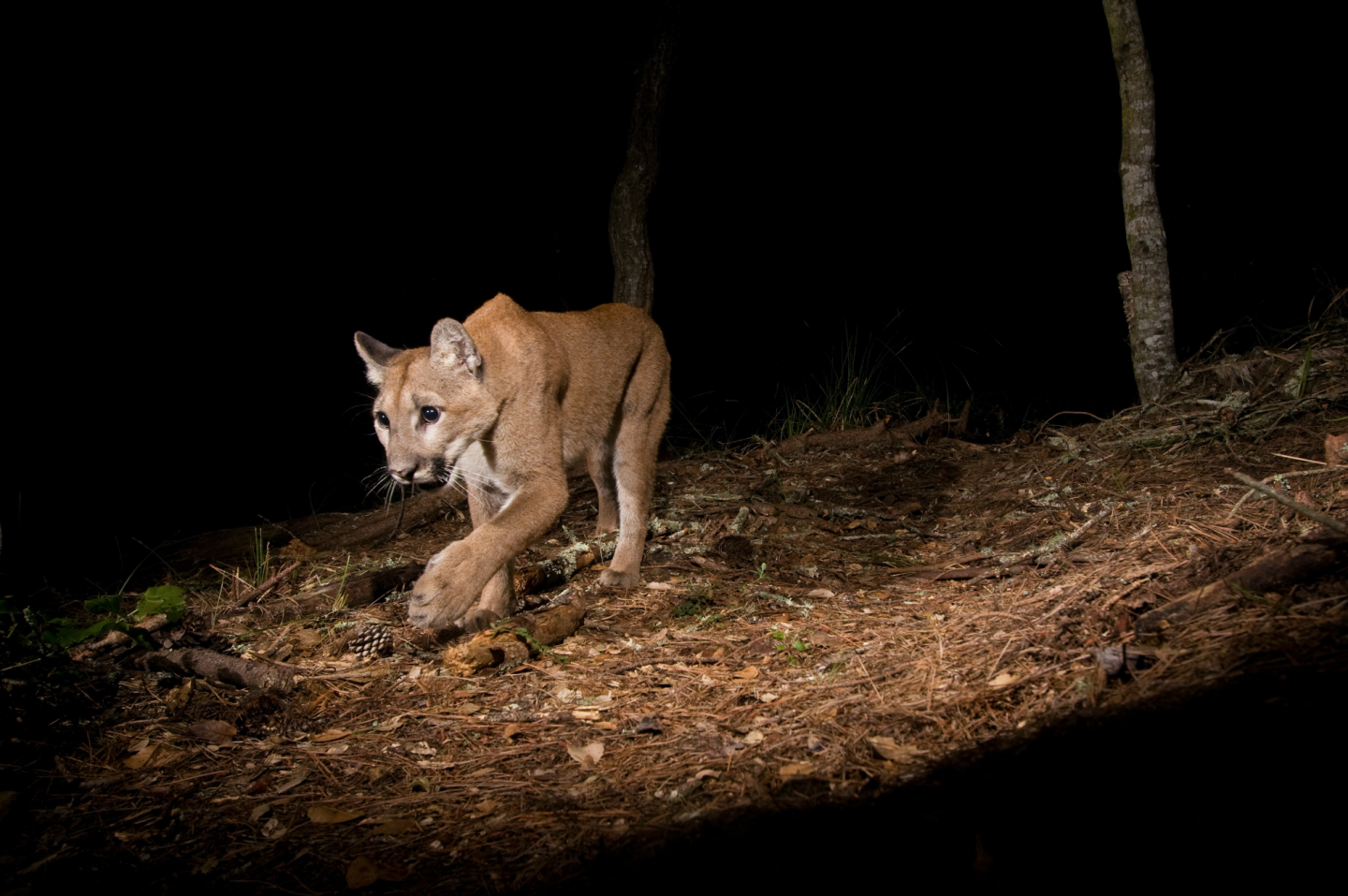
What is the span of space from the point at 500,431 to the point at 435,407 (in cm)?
37

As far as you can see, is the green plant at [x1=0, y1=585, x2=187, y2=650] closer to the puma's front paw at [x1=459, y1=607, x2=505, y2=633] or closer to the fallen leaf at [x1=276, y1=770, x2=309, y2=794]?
the fallen leaf at [x1=276, y1=770, x2=309, y2=794]

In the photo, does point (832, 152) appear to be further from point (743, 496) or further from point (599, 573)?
point (599, 573)

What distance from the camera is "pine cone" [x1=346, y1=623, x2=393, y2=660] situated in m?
3.67

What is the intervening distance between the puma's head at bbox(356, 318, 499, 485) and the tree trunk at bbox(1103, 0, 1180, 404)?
4702 mm

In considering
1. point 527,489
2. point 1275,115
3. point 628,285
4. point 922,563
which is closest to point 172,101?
point 628,285

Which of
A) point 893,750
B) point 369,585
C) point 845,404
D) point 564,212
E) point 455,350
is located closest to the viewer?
point 893,750

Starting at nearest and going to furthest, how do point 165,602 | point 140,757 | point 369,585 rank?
point 140,757 < point 165,602 < point 369,585

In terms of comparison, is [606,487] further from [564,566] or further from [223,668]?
[223,668]

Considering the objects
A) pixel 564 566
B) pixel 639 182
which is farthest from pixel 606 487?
pixel 639 182

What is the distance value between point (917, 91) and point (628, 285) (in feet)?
28.9

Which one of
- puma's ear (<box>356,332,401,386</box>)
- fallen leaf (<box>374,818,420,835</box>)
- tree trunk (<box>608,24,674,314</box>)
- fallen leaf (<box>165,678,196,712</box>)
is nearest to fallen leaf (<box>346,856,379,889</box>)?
fallen leaf (<box>374,818,420,835</box>)

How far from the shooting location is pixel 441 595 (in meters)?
3.59

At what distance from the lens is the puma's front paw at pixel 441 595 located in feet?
11.7

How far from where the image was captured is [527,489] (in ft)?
14.0
